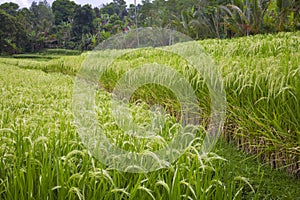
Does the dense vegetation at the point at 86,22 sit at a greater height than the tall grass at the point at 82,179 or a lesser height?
A: greater

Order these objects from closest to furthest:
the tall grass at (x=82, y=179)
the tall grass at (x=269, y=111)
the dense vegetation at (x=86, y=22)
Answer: the tall grass at (x=82, y=179) < the tall grass at (x=269, y=111) < the dense vegetation at (x=86, y=22)

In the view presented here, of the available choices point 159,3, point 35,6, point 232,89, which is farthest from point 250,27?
point 35,6

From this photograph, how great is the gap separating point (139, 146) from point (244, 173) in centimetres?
63

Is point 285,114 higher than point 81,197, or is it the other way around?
point 285,114

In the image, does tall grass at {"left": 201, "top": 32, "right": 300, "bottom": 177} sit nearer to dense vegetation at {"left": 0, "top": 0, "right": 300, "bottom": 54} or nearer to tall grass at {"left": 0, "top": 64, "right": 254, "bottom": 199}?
tall grass at {"left": 0, "top": 64, "right": 254, "bottom": 199}

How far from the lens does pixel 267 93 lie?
6.10 ft

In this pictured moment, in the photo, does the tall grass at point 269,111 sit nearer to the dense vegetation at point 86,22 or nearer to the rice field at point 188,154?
the rice field at point 188,154

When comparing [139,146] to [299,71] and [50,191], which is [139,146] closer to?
[50,191]

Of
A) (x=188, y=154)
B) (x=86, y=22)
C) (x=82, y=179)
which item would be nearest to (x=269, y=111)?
(x=188, y=154)

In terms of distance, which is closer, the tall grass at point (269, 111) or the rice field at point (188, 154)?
the rice field at point (188, 154)

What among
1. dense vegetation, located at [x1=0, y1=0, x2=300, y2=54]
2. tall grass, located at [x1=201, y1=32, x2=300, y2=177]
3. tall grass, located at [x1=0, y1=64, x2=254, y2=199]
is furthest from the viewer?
dense vegetation, located at [x1=0, y1=0, x2=300, y2=54]


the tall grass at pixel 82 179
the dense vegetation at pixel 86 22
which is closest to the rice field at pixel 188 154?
the tall grass at pixel 82 179

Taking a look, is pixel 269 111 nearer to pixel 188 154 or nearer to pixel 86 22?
pixel 188 154

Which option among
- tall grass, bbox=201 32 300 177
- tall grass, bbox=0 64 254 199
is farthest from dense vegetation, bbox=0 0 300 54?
tall grass, bbox=0 64 254 199
